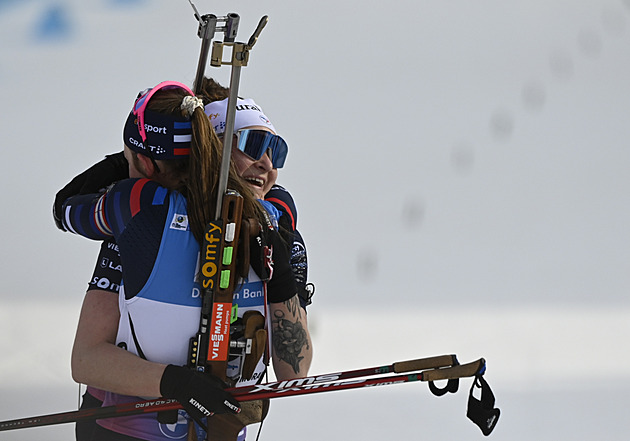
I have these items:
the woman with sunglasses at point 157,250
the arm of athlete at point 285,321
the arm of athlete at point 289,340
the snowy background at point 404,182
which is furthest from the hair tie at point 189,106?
the snowy background at point 404,182

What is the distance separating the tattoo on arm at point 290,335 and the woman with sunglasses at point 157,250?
0.10 metres

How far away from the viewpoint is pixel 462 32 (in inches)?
155

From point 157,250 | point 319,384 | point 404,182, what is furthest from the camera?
point 404,182

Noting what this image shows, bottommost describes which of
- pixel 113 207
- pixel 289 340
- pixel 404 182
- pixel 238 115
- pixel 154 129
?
pixel 289 340

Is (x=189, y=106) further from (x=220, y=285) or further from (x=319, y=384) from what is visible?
(x=319, y=384)

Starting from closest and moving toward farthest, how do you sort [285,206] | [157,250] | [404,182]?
[157,250], [285,206], [404,182]

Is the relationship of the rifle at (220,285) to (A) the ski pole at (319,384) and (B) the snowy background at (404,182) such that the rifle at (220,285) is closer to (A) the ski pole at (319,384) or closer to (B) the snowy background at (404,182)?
(A) the ski pole at (319,384)

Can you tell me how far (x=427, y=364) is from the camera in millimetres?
1215

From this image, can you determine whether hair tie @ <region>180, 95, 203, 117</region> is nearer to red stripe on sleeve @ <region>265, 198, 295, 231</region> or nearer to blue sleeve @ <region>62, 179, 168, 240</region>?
blue sleeve @ <region>62, 179, 168, 240</region>

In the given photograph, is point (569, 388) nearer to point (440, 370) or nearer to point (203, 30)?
point (440, 370)

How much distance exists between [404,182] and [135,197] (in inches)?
101

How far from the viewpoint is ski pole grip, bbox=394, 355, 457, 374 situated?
1188mm

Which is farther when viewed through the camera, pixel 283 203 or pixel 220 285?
pixel 283 203

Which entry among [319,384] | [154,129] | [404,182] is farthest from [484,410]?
[404,182]
